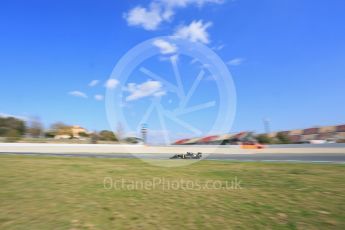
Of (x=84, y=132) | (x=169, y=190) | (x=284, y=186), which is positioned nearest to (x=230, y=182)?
(x=284, y=186)

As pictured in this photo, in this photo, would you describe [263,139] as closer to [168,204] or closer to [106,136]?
[106,136]

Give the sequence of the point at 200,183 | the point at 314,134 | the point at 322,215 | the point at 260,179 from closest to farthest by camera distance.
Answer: the point at 322,215 → the point at 200,183 → the point at 260,179 → the point at 314,134

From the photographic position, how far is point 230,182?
1147 centimetres

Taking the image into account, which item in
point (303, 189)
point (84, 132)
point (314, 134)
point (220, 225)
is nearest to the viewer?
point (220, 225)

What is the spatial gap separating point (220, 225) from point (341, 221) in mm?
2621

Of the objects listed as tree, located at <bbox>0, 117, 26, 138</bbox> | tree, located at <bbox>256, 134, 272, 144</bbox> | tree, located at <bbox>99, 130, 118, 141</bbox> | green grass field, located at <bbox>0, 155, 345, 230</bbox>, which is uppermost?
tree, located at <bbox>0, 117, 26, 138</bbox>

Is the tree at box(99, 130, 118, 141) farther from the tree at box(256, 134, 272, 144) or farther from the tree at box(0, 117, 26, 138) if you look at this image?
the tree at box(256, 134, 272, 144)

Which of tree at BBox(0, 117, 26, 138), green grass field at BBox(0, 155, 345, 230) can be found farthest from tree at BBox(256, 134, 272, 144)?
green grass field at BBox(0, 155, 345, 230)

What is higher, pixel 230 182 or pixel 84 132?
pixel 84 132

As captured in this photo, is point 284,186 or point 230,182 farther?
point 230,182

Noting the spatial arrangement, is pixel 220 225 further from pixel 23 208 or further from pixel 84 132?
pixel 84 132

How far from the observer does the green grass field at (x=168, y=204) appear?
6.95m

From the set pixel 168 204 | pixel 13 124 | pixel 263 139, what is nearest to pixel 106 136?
pixel 13 124

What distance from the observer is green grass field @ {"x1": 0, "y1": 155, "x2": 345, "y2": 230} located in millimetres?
6953
